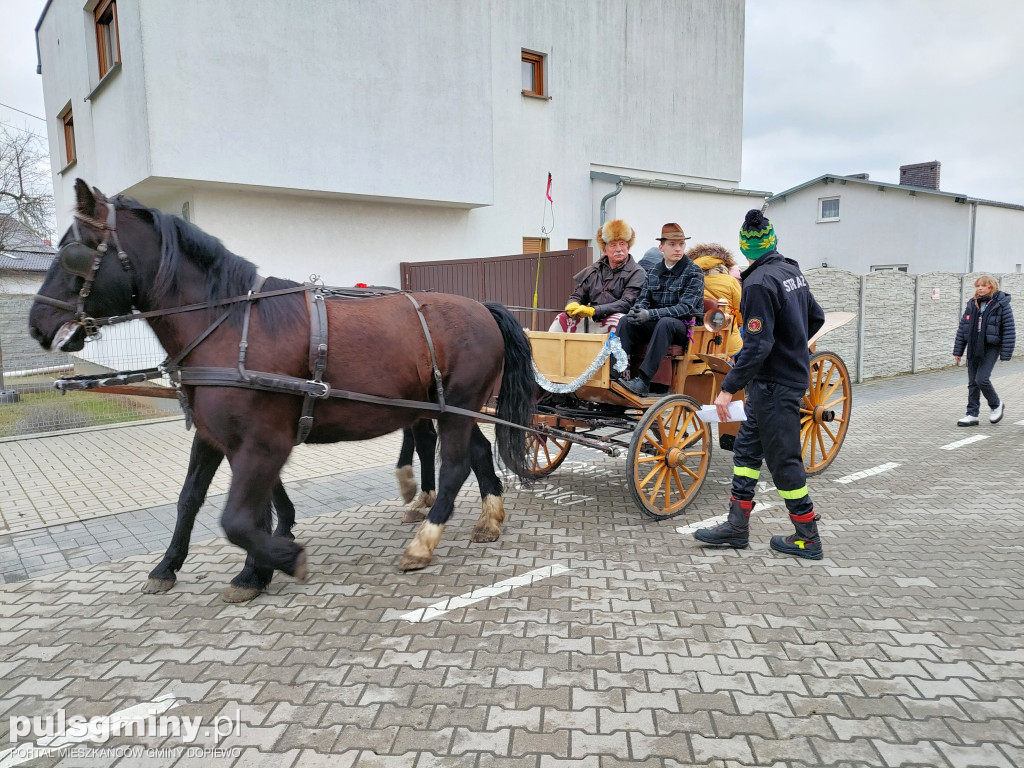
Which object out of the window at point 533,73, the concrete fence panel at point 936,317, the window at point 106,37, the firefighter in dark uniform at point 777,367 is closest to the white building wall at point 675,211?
the window at point 533,73

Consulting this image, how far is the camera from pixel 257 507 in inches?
137

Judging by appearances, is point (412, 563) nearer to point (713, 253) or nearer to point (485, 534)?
point (485, 534)

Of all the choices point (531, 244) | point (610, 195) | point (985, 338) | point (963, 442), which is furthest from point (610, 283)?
point (610, 195)

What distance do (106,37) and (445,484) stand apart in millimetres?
11794

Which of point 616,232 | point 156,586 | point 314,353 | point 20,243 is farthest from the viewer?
point 20,243

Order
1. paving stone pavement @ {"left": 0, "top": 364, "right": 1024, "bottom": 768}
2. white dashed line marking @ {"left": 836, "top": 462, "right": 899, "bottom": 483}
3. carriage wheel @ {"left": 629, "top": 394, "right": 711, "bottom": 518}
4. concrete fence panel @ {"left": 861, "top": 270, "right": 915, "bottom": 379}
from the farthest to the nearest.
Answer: concrete fence panel @ {"left": 861, "top": 270, "right": 915, "bottom": 379} → white dashed line marking @ {"left": 836, "top": 462, "right": 899, "bottom": 483} → carriage wheel @ {"left": 629, "top": 394, "right": 711, "bottom": 518} → paving stone pavement @ {"left": 0, "top": 364, "right": 1024, "bottom": 768}

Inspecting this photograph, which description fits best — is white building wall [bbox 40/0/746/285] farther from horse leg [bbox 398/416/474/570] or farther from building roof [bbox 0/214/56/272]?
horse leg [bbox 398/416/474/570]

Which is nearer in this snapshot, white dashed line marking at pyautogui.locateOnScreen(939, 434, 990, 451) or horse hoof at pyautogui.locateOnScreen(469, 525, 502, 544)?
horse hoof at pyautogui.locateOnScreen(469, 525, 502, 544)

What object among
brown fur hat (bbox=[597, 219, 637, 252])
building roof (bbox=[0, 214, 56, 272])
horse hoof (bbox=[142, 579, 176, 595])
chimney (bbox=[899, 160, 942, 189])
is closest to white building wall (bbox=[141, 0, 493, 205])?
building roof (bbox=[0, 214, 56, 272])

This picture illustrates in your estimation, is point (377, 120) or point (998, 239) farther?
point (998, 239)

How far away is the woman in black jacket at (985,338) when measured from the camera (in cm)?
852

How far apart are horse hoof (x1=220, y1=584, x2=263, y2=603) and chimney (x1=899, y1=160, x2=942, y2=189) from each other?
3271 cm

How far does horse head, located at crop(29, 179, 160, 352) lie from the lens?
10.6 ft

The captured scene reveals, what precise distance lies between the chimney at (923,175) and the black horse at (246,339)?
3167 centimetres
